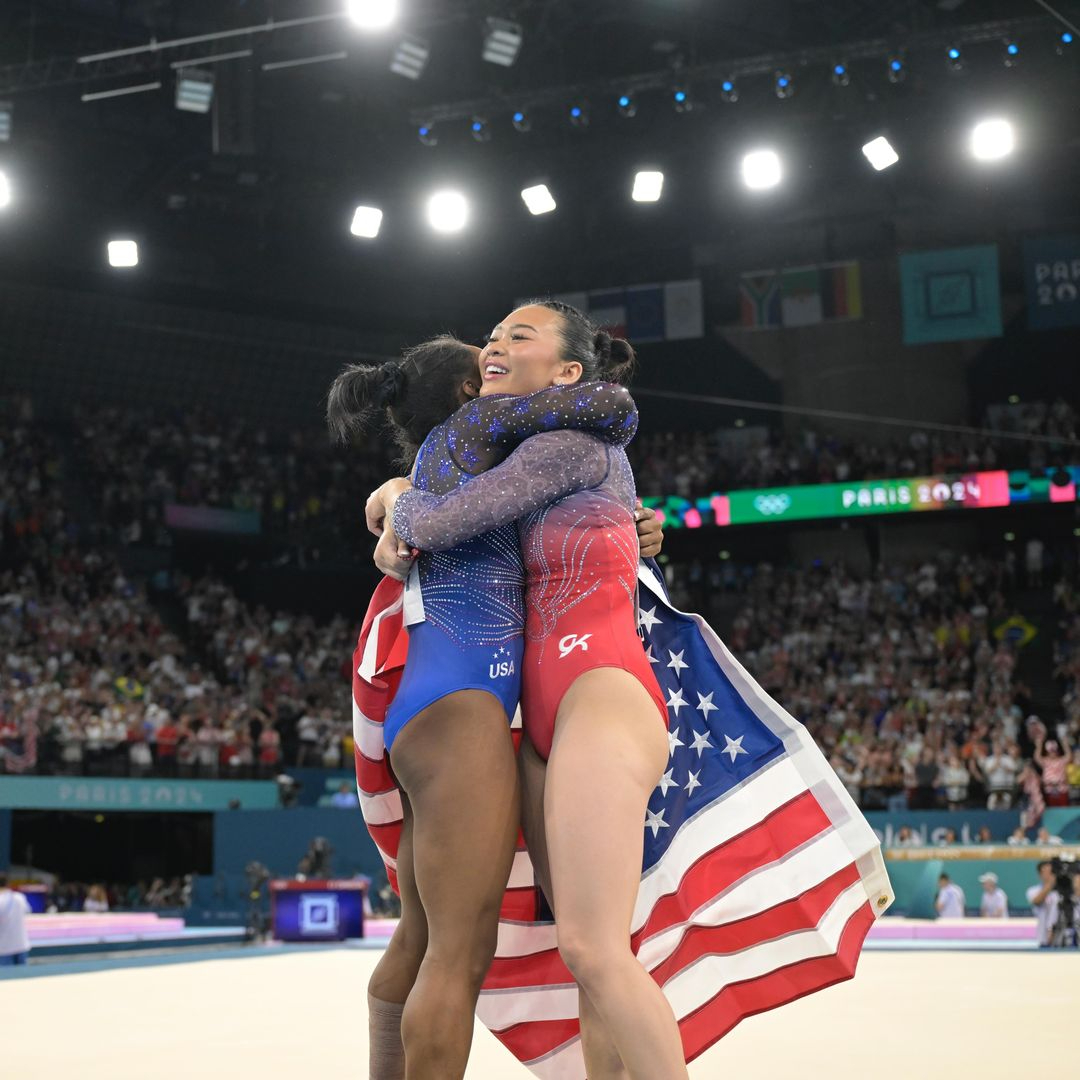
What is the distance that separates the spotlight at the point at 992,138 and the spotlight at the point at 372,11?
5.67 metres

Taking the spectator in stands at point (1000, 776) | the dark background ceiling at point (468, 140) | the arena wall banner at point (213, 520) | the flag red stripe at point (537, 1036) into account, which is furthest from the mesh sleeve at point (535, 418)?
the arena wall banner at point (213, 520)

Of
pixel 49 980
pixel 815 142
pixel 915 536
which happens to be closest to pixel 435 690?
pixel 49 980

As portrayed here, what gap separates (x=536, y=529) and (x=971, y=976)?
4310 millimetres

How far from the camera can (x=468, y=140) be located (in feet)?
54.5

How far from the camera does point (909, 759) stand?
15289 mm

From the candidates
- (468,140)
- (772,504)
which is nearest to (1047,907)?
(468,140)

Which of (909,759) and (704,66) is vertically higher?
(704,66)

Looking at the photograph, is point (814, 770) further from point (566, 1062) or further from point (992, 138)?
point (992, 138)

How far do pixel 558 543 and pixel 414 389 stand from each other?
56 cm

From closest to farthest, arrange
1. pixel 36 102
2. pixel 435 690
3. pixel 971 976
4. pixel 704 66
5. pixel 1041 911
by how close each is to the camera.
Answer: pixel 435 690 < pixel 971 976 < pixel 1041 911 < pixel 704 66 < pixel 36 102

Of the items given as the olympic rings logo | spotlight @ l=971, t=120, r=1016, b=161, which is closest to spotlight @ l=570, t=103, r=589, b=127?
spotlight @ l=971, t=120, r=1016, b=161

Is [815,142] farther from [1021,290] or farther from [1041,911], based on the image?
[1041,911]

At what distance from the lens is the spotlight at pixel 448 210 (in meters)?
14.4

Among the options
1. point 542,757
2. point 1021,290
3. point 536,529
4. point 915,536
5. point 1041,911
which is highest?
point 1021,290
